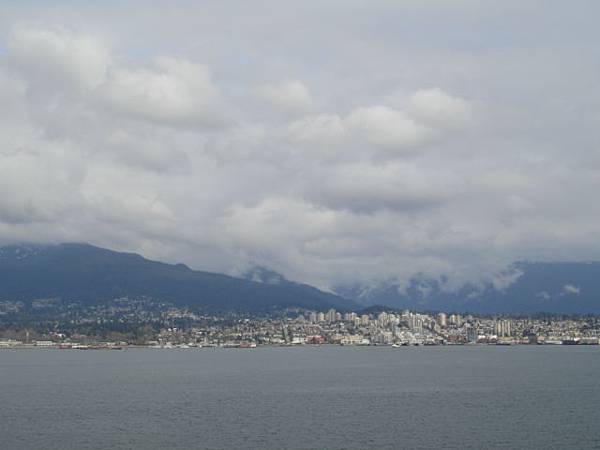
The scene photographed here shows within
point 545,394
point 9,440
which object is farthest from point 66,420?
point 545,394

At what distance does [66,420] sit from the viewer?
56438 millimetres

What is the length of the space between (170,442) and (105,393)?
30016mm

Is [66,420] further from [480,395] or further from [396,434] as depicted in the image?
[480,395]

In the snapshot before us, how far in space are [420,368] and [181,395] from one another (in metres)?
47.8

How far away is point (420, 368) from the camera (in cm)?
11244

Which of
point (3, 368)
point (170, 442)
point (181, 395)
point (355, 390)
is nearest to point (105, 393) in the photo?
point (181, 395)

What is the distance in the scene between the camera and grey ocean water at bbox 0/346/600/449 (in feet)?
158

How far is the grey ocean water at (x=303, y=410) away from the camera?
158 ft

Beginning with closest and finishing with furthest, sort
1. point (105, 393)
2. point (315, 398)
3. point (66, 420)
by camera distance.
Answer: point (66, 420) → point (315, 398) → point (105, 393)

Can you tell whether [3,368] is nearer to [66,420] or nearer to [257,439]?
[66,420]

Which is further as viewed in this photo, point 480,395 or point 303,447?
point 480,395

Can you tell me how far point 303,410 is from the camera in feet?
201

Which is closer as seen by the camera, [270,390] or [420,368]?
[270,390]

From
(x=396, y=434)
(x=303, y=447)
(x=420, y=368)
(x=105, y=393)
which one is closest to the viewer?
(x=303, y=447)
